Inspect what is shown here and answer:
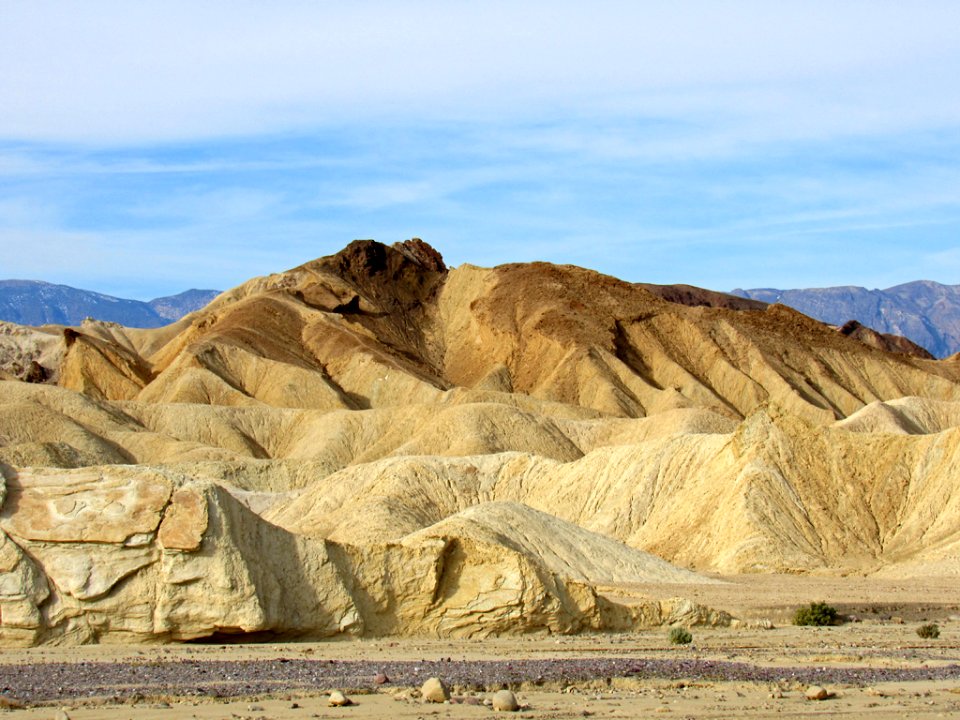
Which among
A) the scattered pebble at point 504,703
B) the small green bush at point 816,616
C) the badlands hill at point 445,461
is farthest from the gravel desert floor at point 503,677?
the small green bush at point 816,616

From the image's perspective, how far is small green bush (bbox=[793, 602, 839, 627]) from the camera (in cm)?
3018

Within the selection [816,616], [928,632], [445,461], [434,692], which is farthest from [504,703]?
[445,461]

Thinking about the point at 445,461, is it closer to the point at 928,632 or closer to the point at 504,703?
the point at 928,632

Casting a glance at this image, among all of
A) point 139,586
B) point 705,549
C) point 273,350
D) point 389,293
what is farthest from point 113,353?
point 139,586

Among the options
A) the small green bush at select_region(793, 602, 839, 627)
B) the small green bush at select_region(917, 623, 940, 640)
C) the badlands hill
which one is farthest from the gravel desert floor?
the small green bush at select_region(793, 602, 839, 627)

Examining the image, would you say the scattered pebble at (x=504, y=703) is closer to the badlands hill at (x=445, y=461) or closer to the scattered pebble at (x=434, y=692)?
the scattered pebble at (x=434, y=692)

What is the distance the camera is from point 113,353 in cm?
12244

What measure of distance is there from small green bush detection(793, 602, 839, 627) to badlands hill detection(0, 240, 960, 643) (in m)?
3.10

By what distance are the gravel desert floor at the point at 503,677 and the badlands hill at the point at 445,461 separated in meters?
0.94

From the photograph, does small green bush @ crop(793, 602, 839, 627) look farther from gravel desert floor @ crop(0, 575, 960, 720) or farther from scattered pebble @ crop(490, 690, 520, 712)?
scattered pebble @ crop(490, 690, 520, 712)

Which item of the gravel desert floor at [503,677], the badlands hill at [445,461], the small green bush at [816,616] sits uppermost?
the badlands hill at [445,461]

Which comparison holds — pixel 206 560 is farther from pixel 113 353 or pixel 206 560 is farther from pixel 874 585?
pixel 113 353

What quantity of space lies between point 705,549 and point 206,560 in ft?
95.7

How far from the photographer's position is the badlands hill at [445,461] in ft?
71.8
